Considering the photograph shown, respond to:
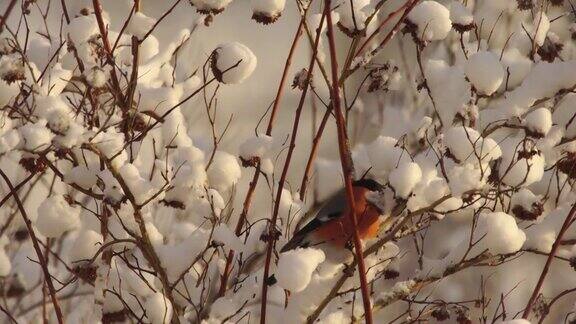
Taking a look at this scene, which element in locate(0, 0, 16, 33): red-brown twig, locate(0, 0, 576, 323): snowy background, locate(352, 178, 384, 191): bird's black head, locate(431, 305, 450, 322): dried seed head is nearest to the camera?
locate(0, 0, 16, 33): red-brown twig

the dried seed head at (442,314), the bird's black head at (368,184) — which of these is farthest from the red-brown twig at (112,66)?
the dried seed head at (442,314)

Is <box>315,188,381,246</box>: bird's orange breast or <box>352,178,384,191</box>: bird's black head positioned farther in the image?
<box>352,178,384,191</box>: bird's black head

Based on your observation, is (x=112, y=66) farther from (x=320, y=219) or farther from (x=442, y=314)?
(x=442, y=314)

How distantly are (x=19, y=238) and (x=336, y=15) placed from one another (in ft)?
5.98

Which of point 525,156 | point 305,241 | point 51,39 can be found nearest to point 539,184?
point 305,241

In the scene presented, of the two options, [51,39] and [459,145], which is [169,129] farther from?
[459,145]

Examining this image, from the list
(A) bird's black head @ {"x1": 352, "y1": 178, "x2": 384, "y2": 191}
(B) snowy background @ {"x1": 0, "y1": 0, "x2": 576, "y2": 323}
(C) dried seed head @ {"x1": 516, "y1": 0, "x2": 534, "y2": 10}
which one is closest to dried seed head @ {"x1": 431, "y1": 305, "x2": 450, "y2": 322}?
(B) snowy background @ {"x1": 0, "y1": 0, "x2": 576, "y2": 323}

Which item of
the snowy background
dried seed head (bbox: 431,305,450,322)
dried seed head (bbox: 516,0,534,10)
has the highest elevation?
dried seed head (bbox: 516,0,534,10)

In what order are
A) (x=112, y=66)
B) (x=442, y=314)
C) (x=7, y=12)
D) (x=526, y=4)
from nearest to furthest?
(x=7, y=12) → (x=112, y=66) → (x=442, y=314) → (x=526, y=4)

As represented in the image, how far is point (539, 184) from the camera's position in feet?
12.6

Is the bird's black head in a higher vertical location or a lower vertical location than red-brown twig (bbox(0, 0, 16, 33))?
higher

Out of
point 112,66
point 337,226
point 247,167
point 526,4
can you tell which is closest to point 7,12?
point 112,66

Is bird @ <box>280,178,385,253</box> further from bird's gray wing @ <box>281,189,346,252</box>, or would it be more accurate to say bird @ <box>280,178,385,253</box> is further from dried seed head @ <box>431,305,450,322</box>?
dried seed head @ <box>431,305,450,322</box>

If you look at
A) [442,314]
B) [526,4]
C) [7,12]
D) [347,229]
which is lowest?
[442,314]
